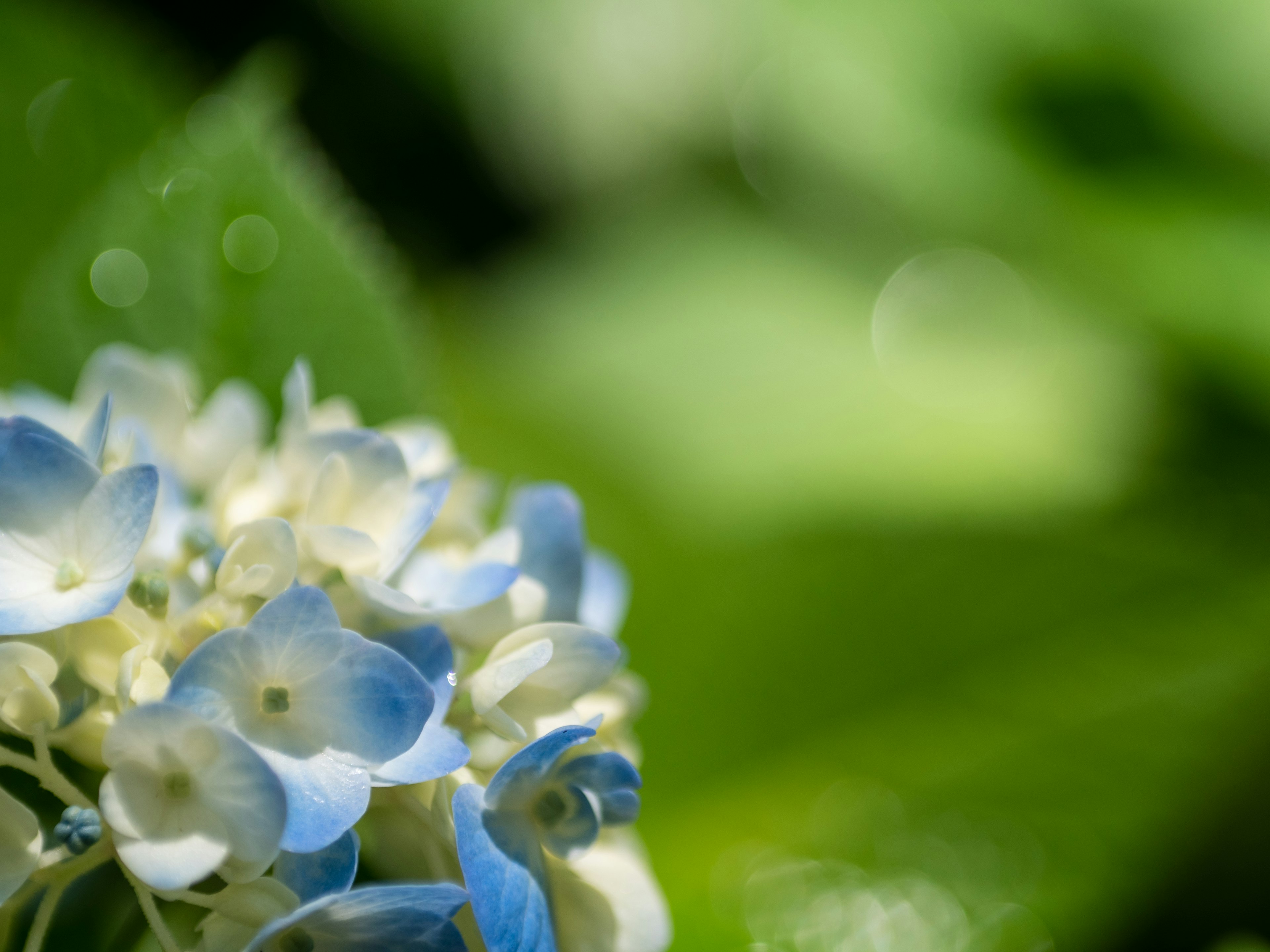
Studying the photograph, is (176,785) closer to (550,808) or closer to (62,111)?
(550,808)

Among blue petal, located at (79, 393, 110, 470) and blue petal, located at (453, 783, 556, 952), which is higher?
blue petal, located at (79, 393, 110, 470)

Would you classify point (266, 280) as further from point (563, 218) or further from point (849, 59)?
point (849, 59)

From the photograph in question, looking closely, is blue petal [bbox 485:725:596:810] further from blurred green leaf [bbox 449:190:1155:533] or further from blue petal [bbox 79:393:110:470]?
blurred green leaf [bbox 449:190:1155:533]

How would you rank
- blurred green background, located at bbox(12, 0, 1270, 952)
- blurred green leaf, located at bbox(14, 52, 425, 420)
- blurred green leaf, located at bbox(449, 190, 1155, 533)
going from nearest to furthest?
blurred green leaf, located at bbox(14, 52, 425, 420) < blurred green background, located at bbox(12, 0, 1270, 952) < blurred green leaf, located at bbox(449, 190, 1155, 533)

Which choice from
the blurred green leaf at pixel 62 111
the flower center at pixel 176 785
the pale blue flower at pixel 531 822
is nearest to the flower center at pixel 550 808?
the pale blue flower at pixel 531 822

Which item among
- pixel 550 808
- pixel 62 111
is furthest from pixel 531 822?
pixel 62 111

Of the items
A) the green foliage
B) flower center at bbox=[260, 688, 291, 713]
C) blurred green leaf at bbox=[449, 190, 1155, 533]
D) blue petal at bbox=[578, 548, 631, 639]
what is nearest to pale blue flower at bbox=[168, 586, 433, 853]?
flower center at bbox=[260, 688, 291, 713]

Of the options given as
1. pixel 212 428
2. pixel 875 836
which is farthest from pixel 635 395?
pixel 212 428
